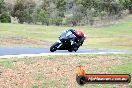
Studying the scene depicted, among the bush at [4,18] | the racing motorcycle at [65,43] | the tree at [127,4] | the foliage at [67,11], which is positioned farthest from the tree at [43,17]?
the racing motorcycle at [65,43]

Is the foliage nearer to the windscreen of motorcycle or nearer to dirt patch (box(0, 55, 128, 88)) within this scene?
the windscreen of motorcycle

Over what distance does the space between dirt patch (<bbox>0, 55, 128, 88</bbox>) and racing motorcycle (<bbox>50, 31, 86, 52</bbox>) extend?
2894 millimetres

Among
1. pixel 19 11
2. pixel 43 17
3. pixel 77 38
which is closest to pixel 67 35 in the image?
pixel 77 38

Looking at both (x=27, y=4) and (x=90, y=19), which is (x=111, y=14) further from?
(x=27, y=4)

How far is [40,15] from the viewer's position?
3130 inches

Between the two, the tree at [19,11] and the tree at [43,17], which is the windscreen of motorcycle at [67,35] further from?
the tree at [19,11]

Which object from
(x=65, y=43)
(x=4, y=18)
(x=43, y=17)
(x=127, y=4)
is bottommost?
(x=43, y=17)

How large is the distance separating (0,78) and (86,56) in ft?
18.8

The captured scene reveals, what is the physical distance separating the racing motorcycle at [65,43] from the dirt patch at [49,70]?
2894 millimetres

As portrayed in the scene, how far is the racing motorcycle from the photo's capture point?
20.6 metres

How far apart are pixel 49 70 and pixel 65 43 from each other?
20.0ft

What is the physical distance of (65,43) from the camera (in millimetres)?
20891

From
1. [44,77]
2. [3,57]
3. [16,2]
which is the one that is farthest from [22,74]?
[16,2]

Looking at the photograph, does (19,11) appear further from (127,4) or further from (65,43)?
(65,43)
